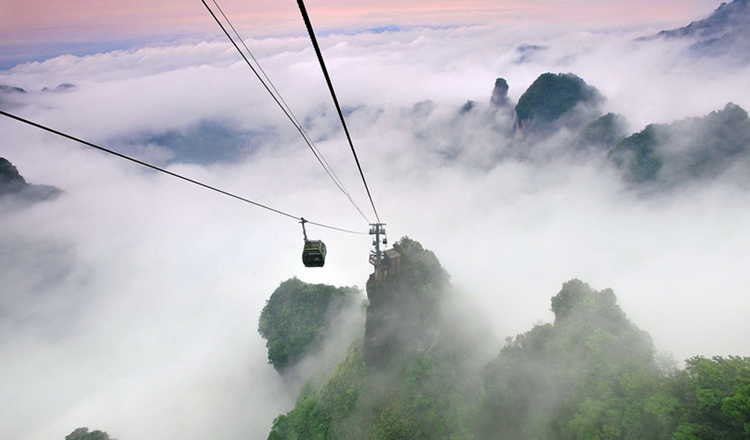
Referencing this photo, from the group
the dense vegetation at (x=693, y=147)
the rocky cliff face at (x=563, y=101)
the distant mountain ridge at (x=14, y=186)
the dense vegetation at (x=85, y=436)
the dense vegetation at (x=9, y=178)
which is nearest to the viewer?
the dense vegetation at (x=85, y=436)

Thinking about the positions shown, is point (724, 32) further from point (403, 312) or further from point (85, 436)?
point (85, 436)

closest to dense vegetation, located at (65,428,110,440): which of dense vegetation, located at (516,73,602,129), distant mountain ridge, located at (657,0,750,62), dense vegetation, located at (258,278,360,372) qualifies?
dense vegetation, located at (258,278,360,372)

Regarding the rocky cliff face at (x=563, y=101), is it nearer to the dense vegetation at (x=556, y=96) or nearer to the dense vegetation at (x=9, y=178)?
the dense vegetation at (x=556, y=96)

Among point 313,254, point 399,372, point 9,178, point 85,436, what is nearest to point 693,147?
point 399,372

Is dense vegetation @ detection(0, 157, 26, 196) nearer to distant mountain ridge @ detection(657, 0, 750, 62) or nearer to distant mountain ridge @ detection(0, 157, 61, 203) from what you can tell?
distant mountain ridge @ detection(0, 157, 61, 203)

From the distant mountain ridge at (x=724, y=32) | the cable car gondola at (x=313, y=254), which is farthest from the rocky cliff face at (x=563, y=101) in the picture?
the cable car gondola at (x=313, y=254)

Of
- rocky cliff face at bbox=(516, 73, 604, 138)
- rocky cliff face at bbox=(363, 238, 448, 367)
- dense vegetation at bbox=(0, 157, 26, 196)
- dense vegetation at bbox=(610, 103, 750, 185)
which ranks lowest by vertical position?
rocky cliff face at bbox=(363, 238, 448, 367)

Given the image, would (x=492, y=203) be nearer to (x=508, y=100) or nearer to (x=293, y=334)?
(x=508, y=100)

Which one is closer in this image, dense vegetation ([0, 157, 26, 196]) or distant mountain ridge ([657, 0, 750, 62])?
distant mountain ridge ([657, 0, 750, 62])
